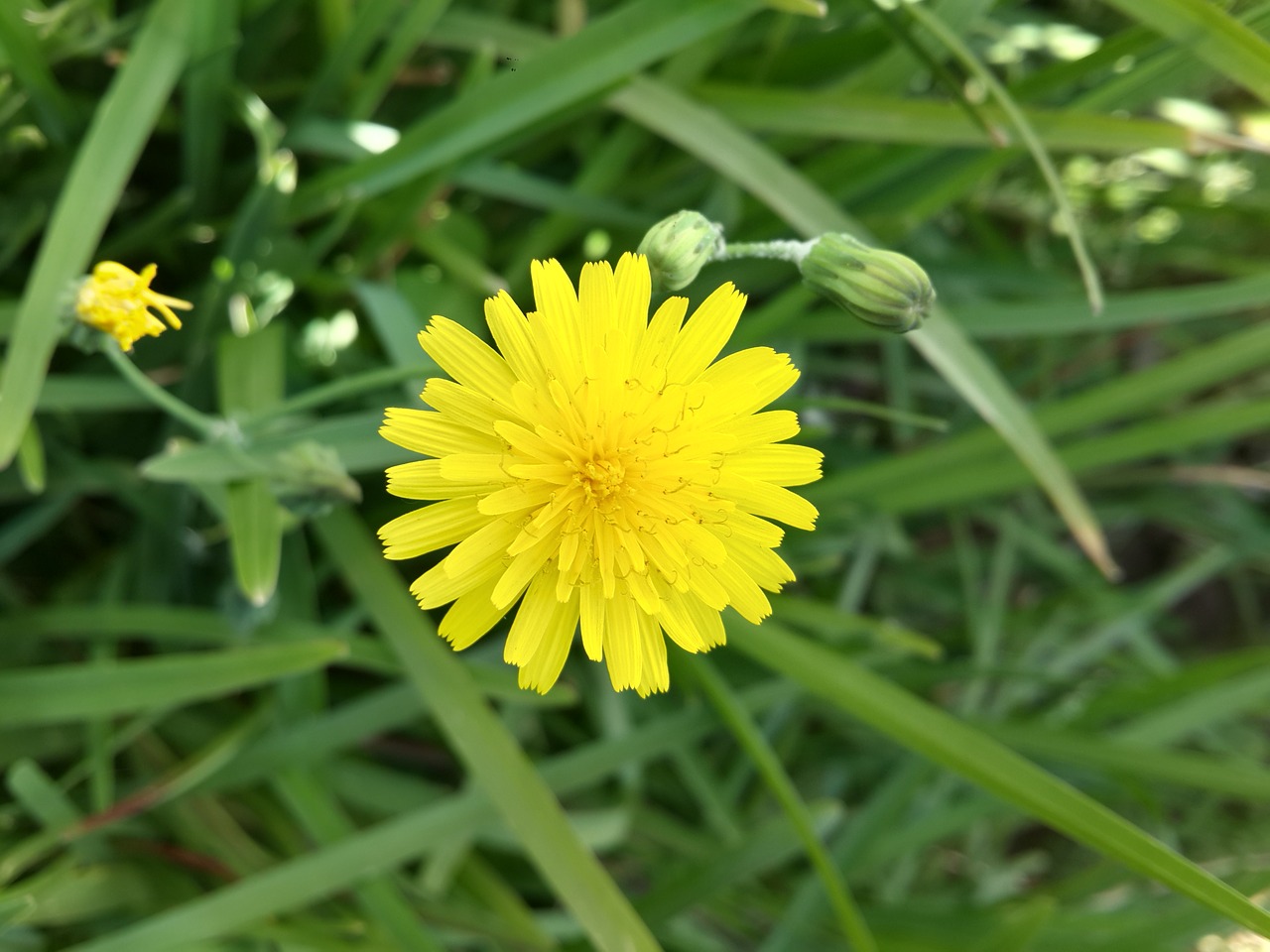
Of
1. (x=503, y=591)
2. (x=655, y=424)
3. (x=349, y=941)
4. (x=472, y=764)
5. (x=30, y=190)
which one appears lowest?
(x=349, y=941)

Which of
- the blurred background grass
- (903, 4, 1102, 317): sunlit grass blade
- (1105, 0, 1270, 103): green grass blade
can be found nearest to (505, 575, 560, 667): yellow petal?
the blurred background grass

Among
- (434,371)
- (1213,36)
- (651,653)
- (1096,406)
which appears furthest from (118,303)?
(1096,406)

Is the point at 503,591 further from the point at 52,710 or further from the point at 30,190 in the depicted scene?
the point at 30,190

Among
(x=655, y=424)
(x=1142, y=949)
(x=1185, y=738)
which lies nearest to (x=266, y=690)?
(x=655, y=424)

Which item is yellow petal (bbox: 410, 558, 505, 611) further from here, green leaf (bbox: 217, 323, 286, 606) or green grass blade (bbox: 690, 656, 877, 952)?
green grass blade (bbox: 690, 656, 877, 952)

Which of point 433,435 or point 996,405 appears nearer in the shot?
point 433,435

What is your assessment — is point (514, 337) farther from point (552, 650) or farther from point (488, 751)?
point (488, 751)
